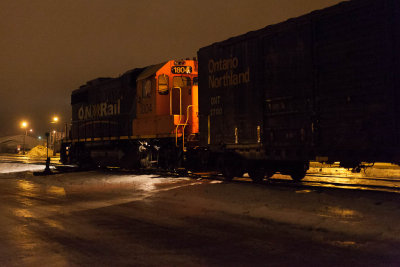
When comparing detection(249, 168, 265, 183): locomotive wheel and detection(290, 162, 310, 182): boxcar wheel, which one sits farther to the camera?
detection(249, 168, 265, 183): locomotive wheel

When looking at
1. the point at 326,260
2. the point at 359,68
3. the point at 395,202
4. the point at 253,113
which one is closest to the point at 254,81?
the point at 253,113

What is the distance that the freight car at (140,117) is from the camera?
49.1 feet

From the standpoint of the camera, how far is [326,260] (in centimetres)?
491

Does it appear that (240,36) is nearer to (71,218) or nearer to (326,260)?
(71,218)

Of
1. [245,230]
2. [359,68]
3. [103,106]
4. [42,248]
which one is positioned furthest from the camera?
[103,106]

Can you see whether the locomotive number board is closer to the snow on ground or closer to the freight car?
the freight car

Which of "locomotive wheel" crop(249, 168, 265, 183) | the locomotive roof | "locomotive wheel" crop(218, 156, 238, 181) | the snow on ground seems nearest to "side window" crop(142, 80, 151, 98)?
the locomotive roof

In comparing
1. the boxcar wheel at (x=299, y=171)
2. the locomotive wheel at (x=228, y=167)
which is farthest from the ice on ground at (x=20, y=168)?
the boxcar wheel at (x=299, y=171)

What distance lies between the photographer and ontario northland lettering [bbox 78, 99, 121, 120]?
18.4m

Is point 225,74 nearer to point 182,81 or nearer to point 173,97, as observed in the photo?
point 182,81

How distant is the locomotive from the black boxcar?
0.02 m

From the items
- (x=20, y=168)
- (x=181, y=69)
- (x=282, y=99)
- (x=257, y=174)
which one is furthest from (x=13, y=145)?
(x=282, y=99)

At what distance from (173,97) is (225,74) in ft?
11.4

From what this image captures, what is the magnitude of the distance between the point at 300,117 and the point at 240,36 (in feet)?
11.1
